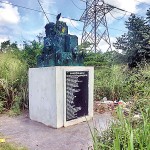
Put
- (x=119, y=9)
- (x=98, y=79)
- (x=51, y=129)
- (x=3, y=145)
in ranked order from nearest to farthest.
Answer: (x=3, y=145), (x=51, y=129), (x=98, y=79), (x=119, y=9)

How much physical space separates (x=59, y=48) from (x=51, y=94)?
0.95m

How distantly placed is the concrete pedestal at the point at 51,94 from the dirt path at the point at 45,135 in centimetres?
15

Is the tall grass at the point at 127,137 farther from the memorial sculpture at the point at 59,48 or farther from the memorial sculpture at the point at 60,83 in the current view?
the memorial sculpture at the point at 59,48

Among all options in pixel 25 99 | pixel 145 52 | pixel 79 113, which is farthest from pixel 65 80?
pixel 145 52

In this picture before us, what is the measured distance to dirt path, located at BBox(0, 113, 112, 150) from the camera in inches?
139

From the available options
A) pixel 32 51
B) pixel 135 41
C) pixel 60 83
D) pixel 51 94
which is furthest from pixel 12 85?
pixel 135 41

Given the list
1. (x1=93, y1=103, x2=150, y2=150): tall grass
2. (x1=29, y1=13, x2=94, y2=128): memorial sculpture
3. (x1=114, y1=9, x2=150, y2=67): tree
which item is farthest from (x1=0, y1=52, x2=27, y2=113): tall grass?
(x1=114, y1=9, x2=150, y2=67): tree

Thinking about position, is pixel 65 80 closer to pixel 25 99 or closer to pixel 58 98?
pixel 58 98

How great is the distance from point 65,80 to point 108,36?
36.4 feet

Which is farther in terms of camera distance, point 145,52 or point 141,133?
point 145,52

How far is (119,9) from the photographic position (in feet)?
46.7

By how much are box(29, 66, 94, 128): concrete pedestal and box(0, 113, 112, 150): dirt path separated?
15cm

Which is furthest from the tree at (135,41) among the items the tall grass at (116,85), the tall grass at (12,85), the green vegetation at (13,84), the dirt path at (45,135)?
the dirt path at (45,135)

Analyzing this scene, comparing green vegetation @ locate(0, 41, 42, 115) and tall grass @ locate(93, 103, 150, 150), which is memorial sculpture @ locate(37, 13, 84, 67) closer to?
green vegetation @ locate(0, 41, 42, 115)
